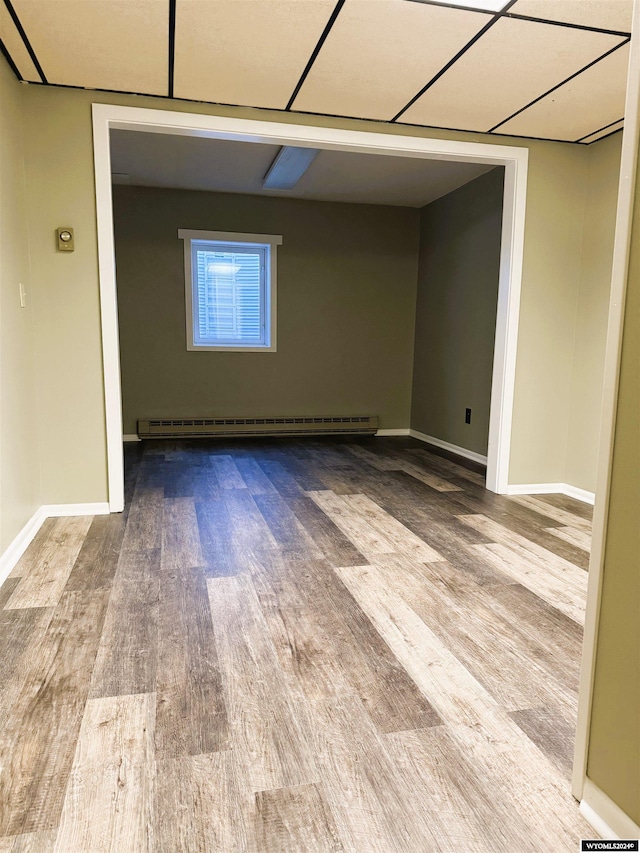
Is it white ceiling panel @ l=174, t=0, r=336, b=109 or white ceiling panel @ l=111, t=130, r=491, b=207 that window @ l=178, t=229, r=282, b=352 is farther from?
white ceiling panel @ l=174, t=0, r=336, b=109

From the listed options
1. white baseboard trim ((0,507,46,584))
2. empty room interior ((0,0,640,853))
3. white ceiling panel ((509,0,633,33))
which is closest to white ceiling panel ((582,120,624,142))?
empty room interior ((0,0,640,853))

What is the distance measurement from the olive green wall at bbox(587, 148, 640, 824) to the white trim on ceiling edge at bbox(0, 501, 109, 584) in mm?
2195

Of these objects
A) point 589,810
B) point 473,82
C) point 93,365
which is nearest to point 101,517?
point 93,365

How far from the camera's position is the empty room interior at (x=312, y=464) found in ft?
3.74

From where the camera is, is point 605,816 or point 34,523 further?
point 34,523

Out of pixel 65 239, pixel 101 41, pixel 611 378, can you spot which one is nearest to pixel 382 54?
pixel 101 41

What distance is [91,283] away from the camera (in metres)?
2.98

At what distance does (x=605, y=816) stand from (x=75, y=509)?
2.85 meters

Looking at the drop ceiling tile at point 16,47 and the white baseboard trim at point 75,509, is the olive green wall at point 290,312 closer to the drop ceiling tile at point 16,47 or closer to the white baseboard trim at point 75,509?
the white baseboard trim at point 75,509

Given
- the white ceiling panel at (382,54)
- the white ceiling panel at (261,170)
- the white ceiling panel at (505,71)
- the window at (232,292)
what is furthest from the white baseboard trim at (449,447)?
the white ceiling panel at (382,54)

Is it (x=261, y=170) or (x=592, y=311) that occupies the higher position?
(x=261, y=170)

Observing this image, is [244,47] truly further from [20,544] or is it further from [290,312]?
[290,312]

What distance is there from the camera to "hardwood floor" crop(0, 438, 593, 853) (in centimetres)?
113

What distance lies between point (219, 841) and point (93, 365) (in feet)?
8.24
